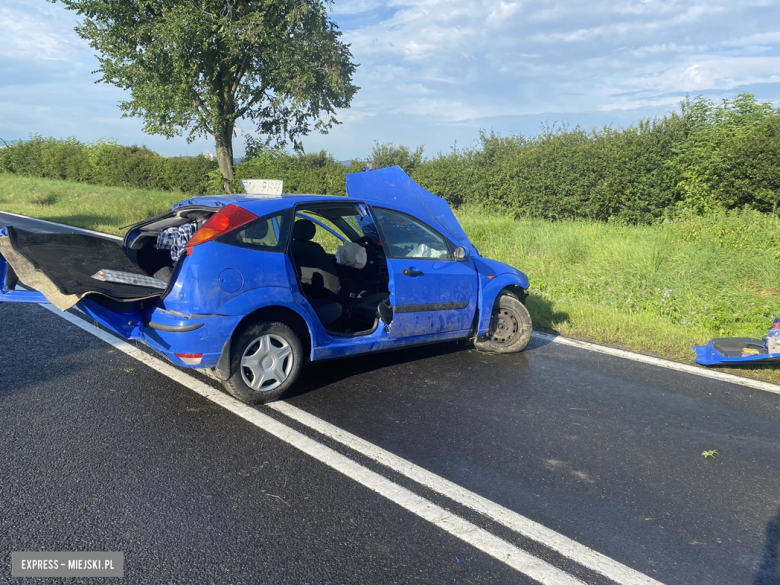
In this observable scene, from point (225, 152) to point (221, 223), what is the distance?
71.2ft

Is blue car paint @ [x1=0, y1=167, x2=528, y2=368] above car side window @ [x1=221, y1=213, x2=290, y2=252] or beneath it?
beneath

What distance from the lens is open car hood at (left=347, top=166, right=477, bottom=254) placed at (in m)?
5.98

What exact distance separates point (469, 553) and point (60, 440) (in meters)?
2.54

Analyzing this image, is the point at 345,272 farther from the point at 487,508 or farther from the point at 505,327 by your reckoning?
the point at 487,508

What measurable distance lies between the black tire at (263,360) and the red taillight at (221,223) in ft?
2.25

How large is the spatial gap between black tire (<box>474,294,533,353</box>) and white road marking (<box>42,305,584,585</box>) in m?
2.64

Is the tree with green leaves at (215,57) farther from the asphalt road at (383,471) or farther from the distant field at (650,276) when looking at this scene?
the asphalt road at (383,471)

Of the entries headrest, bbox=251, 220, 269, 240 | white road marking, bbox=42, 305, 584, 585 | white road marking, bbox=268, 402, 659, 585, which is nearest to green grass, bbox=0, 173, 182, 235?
white road marking, bbox=42, 305, 584, 585

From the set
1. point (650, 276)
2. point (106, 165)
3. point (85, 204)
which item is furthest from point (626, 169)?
point (106, 165)

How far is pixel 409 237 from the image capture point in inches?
209

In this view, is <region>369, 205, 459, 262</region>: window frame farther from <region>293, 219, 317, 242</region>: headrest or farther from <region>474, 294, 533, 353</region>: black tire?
<region>474, 294, 533, 353</region>: black tire

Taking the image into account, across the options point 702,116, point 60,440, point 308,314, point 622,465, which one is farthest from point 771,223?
point 60,440

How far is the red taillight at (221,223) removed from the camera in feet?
13.1

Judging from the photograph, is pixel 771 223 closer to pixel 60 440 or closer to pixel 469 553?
pixel 469 553
